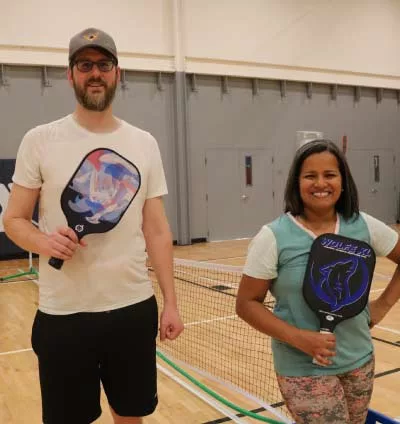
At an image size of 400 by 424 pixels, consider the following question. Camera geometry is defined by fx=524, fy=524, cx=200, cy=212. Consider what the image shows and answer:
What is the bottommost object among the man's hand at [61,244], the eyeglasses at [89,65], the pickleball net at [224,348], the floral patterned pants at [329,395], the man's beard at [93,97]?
the pickleball net at [224,348]

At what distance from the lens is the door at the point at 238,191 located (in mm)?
14859

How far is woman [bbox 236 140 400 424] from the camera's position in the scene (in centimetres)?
196

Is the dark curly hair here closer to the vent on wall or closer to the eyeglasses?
the eyeglasses

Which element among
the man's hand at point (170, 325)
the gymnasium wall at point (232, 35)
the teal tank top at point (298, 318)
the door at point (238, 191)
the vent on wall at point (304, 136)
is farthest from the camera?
the vent on wall at point (304, 136)

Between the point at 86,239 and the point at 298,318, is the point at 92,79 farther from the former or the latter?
the point at 298,318

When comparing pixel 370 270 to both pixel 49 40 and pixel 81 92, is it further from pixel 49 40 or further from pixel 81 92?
pixel 49 40

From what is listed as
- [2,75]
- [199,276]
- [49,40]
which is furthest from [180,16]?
[199,276]

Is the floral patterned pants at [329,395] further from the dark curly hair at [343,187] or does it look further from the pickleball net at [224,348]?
the pickleball net at [224,348]

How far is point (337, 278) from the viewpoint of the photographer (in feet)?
6.61

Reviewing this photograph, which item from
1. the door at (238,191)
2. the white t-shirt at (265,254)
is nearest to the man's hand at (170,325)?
the white t-shirt at (265,254)

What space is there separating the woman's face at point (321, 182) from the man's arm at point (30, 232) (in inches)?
35.9

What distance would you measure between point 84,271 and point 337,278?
3.21 ft

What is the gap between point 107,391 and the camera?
2189 millimetres

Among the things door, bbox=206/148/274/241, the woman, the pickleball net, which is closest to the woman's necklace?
the woman
